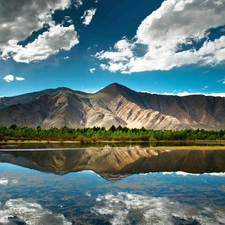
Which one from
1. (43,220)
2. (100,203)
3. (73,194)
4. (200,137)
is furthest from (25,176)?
(200,137)

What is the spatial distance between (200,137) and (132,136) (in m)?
56.2

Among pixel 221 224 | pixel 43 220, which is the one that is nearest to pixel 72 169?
pixel 43 220

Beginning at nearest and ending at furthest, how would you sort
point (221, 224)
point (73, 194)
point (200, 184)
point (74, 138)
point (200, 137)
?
point (221, 224), point (73, 194), point (200, 184), point (74, 138), point (200, 137)

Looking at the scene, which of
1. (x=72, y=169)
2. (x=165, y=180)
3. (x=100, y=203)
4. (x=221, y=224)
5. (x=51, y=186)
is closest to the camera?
(x=221, y=224)

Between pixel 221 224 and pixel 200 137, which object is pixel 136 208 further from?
pixel 200 137

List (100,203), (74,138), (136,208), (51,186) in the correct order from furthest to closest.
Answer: (74,138) → (51,186) → (100,203) → (136,208)

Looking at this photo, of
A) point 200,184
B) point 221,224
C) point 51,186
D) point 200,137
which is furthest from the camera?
point 200,137

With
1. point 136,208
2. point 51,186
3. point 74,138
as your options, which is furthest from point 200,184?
point 74,138

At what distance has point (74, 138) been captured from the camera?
161 m

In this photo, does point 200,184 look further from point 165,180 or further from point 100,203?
point 100,203

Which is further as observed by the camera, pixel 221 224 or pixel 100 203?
pixel 100 203

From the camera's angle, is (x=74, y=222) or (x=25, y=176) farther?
(x=25, y=176)

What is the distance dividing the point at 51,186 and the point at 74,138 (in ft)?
428

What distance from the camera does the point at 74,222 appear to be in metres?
18.7
